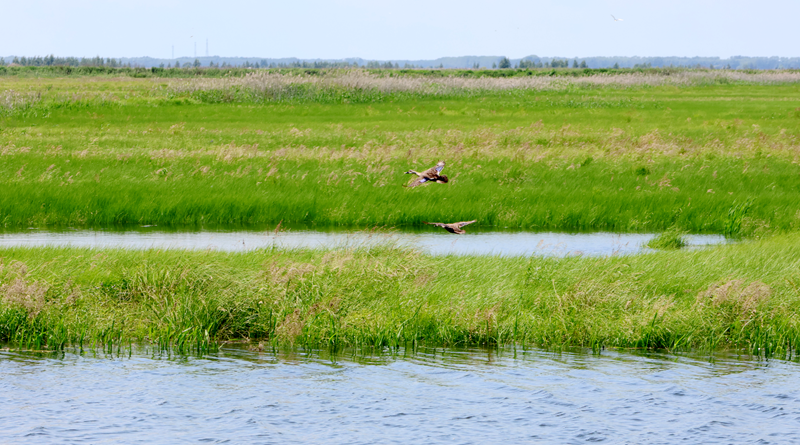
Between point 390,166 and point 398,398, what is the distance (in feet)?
65.3

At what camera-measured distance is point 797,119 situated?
48.0 metres

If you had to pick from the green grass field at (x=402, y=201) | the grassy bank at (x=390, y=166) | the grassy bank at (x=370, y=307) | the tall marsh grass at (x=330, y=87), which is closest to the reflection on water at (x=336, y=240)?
the green grass field at (x=402, y=201)

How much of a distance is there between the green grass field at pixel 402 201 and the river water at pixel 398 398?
2.66 feet

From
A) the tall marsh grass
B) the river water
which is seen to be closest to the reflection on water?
the river water

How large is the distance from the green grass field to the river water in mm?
812

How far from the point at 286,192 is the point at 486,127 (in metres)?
18.4

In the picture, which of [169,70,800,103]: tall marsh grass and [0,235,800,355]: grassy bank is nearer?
[0,235,800,355]: grassy bank

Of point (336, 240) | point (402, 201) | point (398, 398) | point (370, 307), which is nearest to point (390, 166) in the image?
point (402, 201)

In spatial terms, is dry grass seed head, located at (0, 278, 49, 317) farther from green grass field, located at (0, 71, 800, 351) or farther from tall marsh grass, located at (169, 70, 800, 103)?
tall marsh grass, located at (169, 70, 800, 103)

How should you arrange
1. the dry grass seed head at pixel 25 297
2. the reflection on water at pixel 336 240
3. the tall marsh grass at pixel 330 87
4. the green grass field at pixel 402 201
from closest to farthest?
the dry grass seed head at pixel 25 297 → the green grass field at pixel 402 201 → the reflection on water at pixel 336 240 → the tall marsh grass at pixel 330 87

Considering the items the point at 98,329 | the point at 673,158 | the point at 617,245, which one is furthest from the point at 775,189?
the point at 98,329

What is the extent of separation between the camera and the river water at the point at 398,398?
10523 mm

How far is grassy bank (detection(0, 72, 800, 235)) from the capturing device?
25.9 metres

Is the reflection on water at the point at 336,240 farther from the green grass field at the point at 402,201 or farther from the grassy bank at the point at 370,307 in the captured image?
the grassy bank at the point at 370,307
